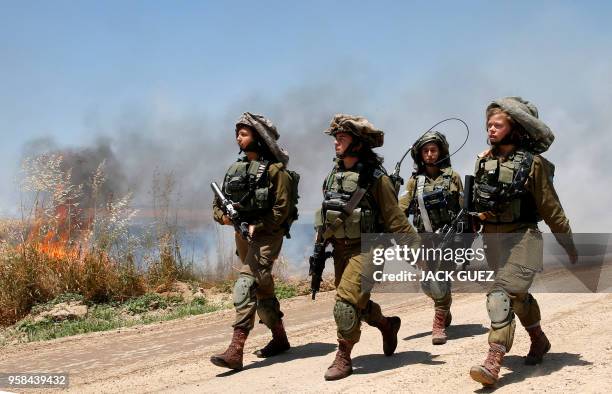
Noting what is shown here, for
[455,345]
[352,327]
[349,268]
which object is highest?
[349,268]

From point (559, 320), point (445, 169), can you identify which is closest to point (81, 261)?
point (445, 169)

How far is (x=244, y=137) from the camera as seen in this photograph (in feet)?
20.1

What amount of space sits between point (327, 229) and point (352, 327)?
2.62 ft

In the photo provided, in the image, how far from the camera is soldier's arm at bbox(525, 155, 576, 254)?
4.93 metres

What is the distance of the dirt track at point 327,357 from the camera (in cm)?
502

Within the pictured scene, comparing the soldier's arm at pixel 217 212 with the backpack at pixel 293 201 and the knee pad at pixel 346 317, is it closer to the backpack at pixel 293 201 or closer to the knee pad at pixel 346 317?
the backpack at pixel 293 201

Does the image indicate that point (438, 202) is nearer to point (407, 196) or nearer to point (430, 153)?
point (407, 196)

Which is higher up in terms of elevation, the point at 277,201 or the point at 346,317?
the point at 277,201

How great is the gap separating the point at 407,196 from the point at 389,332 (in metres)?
1.61

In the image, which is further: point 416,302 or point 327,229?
point 416,302

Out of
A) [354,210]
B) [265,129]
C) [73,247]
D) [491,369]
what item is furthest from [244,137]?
[73,247]

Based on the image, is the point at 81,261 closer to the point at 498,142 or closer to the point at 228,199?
the point at 228,199

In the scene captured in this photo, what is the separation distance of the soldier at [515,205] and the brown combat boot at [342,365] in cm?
116

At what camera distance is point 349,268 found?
5.39 m
